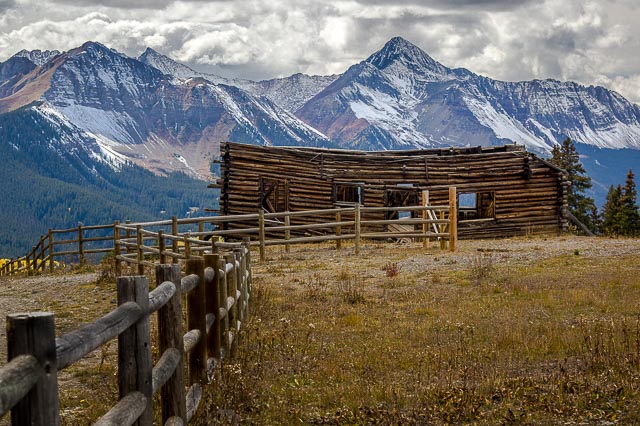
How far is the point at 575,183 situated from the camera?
56281 millimetres

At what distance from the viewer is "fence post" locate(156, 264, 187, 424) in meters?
5.98

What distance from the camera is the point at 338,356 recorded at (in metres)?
10.1

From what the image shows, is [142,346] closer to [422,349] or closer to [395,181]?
[422,349]

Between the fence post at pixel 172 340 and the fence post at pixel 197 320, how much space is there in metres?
1.40

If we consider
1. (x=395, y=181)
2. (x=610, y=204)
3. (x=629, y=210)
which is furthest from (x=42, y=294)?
(x=610, y=204)

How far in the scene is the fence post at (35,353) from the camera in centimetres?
332

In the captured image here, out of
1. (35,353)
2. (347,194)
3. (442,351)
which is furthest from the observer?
(347,194)

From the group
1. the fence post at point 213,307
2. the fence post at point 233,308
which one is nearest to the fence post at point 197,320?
the fence post at point 213,307

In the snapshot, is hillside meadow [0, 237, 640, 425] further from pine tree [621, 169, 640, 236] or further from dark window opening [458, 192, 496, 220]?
pine tree [621, 169, 640, 236]

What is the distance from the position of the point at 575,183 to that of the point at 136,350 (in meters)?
54.9

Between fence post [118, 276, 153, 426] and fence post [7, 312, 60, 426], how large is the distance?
4.44ft

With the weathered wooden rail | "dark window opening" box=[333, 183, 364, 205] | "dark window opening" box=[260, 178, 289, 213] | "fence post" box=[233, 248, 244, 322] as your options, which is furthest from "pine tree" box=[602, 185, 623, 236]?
the weathered wooden rail

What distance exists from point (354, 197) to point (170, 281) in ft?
104

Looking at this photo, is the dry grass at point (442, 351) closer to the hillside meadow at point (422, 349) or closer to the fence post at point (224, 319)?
the hillside meadow at point (422, 349)
